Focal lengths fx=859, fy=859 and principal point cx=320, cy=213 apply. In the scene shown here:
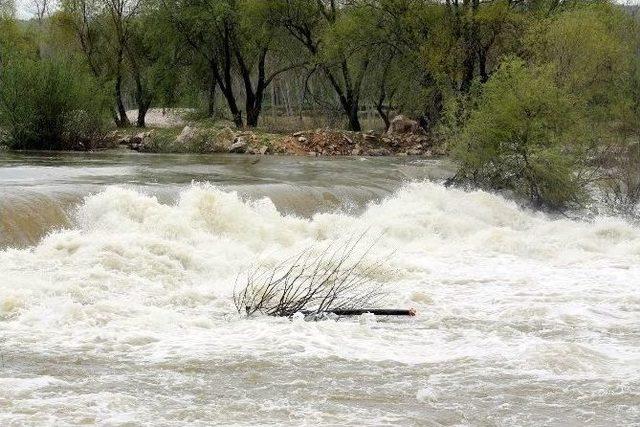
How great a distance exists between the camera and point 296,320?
377 inches

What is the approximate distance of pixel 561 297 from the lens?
37.8ft

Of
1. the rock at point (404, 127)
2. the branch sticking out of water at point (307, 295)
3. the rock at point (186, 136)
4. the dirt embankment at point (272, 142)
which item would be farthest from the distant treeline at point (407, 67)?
the branch sticking out of water at point (307, 295)

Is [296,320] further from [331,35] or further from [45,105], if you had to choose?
[331,35]

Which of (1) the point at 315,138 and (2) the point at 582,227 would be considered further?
(1) the point at 315,138

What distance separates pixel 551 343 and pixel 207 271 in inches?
222

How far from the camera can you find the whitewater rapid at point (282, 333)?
704 cm

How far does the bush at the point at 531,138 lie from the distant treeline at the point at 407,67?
3 centimetres

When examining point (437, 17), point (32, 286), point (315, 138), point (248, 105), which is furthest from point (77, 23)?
point (32, 286)

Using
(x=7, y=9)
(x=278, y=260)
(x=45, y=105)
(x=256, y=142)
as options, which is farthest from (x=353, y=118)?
(x=278, y=260)

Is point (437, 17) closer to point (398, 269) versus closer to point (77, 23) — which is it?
point (77, 23)

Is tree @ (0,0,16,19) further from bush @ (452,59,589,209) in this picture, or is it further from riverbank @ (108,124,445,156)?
bush @ (452,59,589,209)

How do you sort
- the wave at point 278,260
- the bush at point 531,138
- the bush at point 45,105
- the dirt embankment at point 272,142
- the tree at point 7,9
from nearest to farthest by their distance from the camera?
the wave at point 278,260 < the bush at point 531,138 < the bush at point 45,105 < the dirt embankment at point 272,142 < the tree at point 7,9

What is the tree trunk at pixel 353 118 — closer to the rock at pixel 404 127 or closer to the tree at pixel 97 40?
the rock at pixel 404 127

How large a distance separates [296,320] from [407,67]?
2571cm
